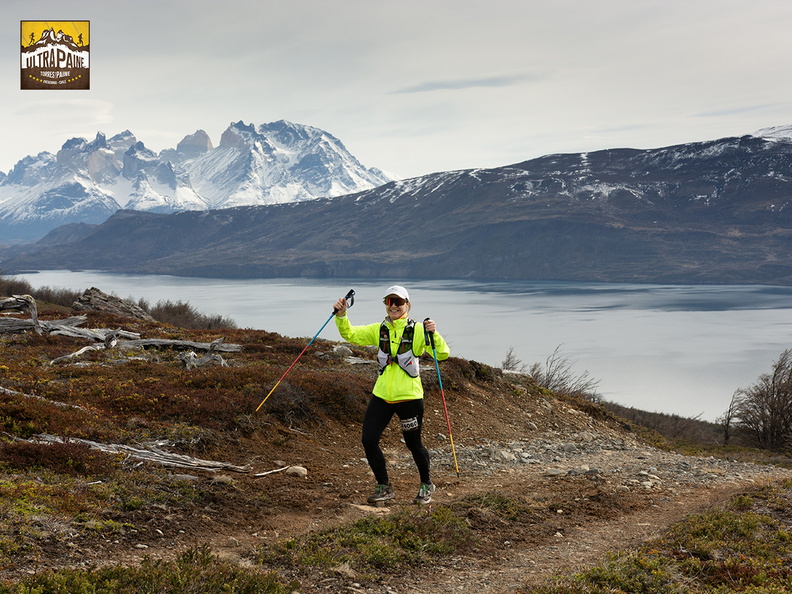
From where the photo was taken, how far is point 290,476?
953cm

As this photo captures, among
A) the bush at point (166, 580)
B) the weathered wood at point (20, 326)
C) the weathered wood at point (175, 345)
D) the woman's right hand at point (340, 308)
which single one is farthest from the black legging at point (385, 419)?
the weathered wood at point (20, 326)

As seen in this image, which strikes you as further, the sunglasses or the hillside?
the sunglasses

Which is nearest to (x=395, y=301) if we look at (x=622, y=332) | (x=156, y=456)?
(x=156, y=456)

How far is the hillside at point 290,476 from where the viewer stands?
20.6 feet

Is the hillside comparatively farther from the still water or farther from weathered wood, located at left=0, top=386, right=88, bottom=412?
the still water

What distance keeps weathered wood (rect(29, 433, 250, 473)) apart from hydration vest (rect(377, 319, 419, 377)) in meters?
3.09

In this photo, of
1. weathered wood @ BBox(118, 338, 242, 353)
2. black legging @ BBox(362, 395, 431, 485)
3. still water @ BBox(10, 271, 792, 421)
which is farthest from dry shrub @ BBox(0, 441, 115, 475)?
still water @ BBox(10, 271, 792, 421)

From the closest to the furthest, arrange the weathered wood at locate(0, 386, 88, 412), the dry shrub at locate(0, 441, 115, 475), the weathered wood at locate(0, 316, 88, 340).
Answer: the dry shrub at locate(0, 441, 115, 475)
the weathered wood at locate(0, 386, 88, 412)
the weathered wood at locate(0, 316, 88, 340)

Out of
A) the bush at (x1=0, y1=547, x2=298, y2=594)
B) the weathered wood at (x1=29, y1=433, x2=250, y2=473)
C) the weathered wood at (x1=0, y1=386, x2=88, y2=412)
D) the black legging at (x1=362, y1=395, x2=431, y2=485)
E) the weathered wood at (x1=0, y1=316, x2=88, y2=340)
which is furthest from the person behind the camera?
the weathered wood at (x1=0, y1=316, x2=88, y2=340)


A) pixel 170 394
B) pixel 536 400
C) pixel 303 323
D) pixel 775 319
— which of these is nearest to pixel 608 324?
pixel 775 319

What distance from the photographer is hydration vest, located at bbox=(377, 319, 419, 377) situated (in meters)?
8.11

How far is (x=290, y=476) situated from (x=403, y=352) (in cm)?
298

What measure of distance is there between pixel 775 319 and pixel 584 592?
133530mm

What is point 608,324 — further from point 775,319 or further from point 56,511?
point 56,511
